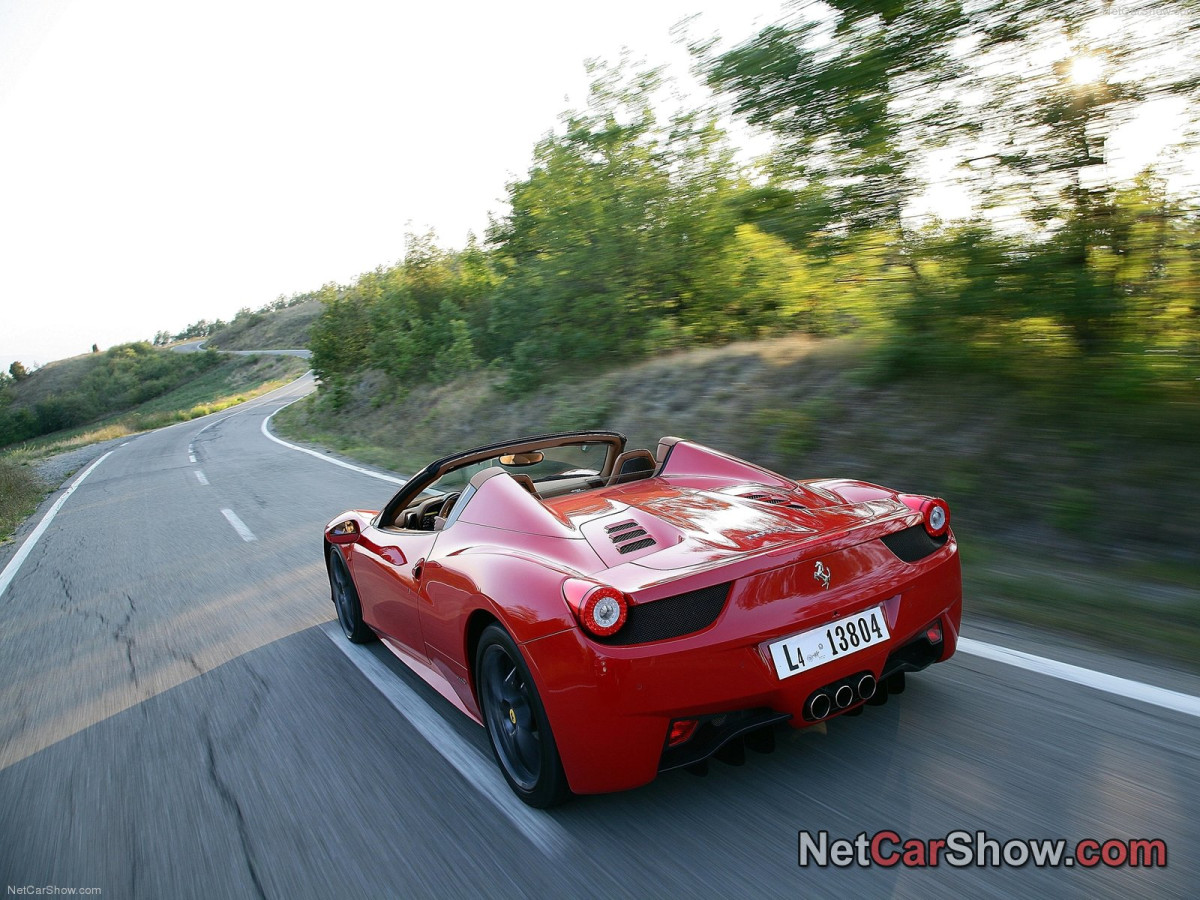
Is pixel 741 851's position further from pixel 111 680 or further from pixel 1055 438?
pixel 1055 438

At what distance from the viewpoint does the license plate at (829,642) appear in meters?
2.49

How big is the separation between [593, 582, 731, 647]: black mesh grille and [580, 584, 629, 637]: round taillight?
3cm

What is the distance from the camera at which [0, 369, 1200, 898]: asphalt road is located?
2.38 meters

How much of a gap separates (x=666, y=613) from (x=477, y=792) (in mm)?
1121

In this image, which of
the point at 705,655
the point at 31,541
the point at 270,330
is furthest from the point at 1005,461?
the point at 270,330

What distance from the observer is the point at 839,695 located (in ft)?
8.39

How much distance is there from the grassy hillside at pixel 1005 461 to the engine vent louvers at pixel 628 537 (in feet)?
7.58

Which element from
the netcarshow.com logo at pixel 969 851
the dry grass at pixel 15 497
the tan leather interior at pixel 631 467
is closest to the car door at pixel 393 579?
the tan leather interior at pixel 631 467

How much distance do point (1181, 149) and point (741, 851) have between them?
5.38 m

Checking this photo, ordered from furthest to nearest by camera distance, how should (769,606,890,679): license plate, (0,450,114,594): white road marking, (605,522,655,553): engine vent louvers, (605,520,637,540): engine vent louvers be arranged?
(0,450,114,594): white road marking < (605,520,637,540): engine vent louvers < (605,522,655,553): engine vent louvers < (769,606,890,679): license plate

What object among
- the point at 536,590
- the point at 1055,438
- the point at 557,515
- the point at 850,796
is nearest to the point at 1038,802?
the point at 850,796

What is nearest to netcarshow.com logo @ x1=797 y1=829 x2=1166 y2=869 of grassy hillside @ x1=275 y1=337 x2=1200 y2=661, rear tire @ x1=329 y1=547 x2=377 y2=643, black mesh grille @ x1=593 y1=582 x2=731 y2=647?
black mesh grille @ x1=593 y1=582 x2=731 y2=647

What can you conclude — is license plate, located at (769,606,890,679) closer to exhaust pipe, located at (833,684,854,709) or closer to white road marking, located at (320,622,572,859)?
exhaust pipe, located at (833,684,854,709)

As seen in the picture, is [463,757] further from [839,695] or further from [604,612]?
[839,695]
